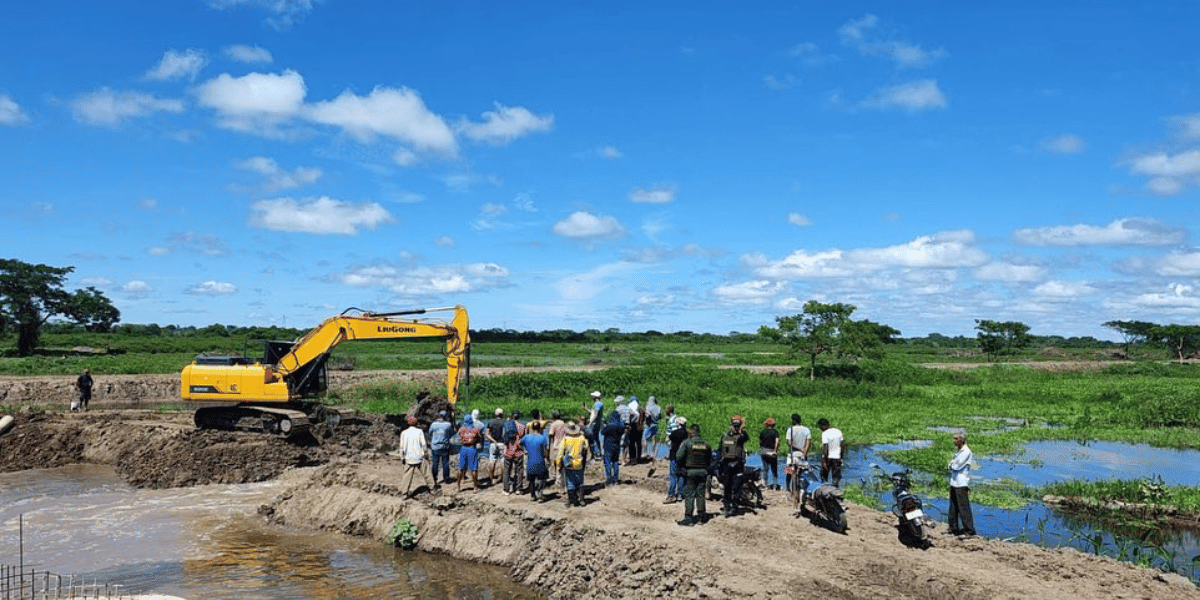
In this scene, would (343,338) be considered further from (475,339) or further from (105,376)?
(475,339)

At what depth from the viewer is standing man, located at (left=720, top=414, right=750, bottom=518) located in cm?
1502

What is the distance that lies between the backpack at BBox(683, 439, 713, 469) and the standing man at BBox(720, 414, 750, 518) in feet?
1.83

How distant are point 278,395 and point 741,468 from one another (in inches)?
709

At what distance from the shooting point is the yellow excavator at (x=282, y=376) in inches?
1038

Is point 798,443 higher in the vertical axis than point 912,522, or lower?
higher

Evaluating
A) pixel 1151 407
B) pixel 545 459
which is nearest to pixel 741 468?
pixel 545 459

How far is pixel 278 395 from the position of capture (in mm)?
26516

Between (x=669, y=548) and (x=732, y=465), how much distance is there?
7.99 ft

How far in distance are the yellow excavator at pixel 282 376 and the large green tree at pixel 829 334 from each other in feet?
115

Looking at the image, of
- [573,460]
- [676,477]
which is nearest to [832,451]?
[676,477]

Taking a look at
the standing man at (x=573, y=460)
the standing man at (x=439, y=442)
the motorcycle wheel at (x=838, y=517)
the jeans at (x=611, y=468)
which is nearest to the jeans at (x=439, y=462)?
the standing man at (x=439, y=442)

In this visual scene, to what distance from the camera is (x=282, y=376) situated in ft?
87.0

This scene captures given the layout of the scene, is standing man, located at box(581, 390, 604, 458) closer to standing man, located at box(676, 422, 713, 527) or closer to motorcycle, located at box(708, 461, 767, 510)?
motorcycle, located at box(708, 461, 767, 510)

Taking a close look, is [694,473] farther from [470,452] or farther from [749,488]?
[470,452]
